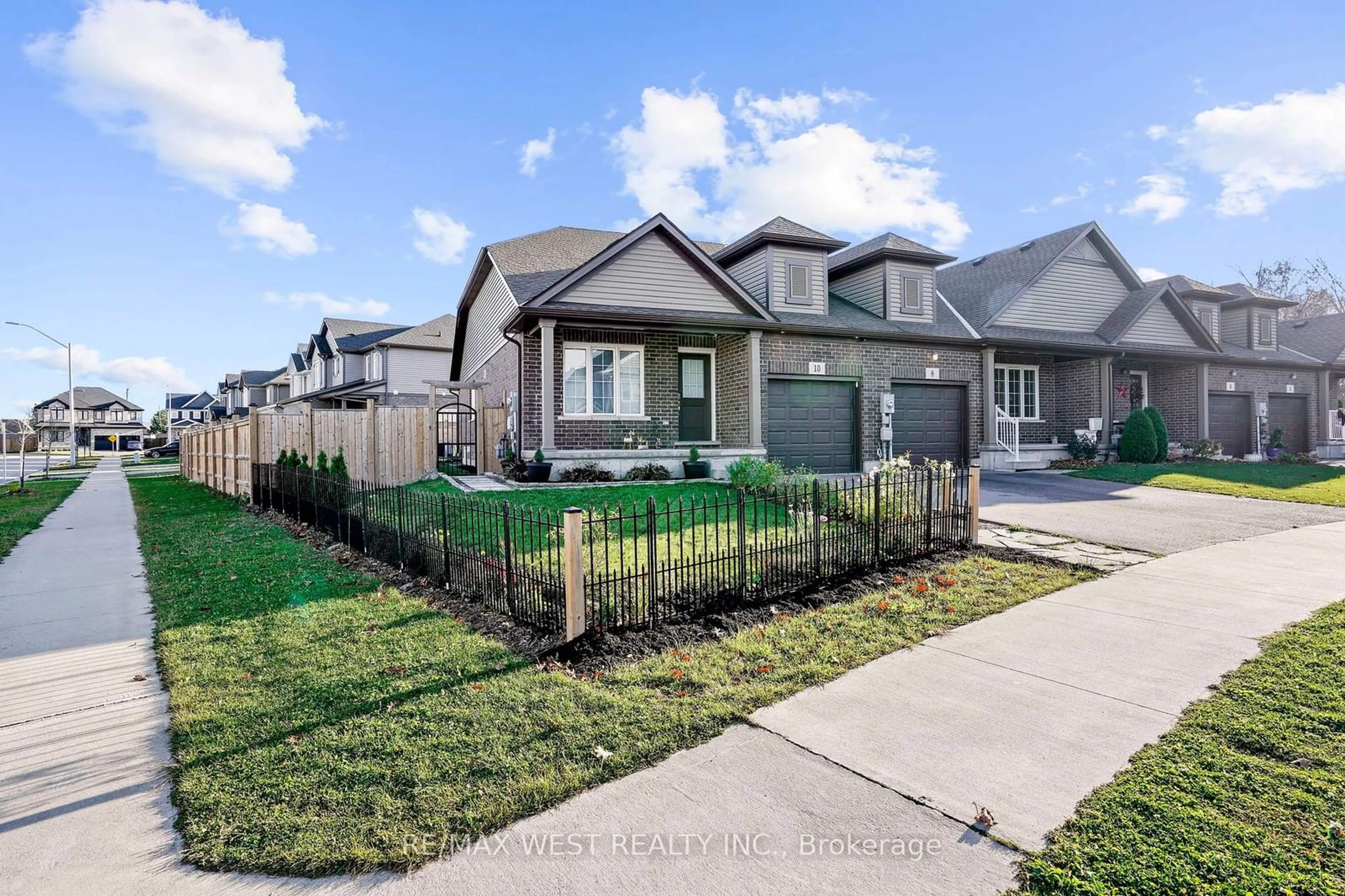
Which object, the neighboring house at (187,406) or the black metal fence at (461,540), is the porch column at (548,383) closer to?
Answer: the black metal fence at (461,540)

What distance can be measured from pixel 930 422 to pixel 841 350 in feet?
11.8

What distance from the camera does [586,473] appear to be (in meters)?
13.8

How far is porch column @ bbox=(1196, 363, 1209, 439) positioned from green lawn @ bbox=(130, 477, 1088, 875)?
1928 centimetres

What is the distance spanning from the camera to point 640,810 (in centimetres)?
295

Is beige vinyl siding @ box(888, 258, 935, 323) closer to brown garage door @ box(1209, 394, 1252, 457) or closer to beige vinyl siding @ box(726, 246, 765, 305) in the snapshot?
beige vinyl siding @ box(726, 246, 765, 305)

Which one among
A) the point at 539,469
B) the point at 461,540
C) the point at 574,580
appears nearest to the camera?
the point at 574,580

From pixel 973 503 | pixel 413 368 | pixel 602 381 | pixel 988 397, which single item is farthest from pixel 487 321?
pixel 413 368

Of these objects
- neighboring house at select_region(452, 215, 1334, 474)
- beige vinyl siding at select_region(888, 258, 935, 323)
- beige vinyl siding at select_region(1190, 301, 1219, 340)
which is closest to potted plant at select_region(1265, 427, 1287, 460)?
neighboring house at select_region(452, 215, 1334, 474)

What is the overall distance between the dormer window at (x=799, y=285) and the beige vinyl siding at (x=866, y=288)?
Result: 8.30ft

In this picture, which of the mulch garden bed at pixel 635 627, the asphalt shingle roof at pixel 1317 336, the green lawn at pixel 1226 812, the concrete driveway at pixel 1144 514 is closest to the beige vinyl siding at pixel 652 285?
the concrete driveway at pixel 1144 514

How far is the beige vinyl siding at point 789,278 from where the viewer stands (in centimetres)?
1712

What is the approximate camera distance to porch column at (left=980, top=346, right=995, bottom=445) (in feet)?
60.1

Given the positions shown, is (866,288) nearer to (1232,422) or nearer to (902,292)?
(902,292)

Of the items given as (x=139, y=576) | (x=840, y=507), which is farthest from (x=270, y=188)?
(x=840, y=507)
